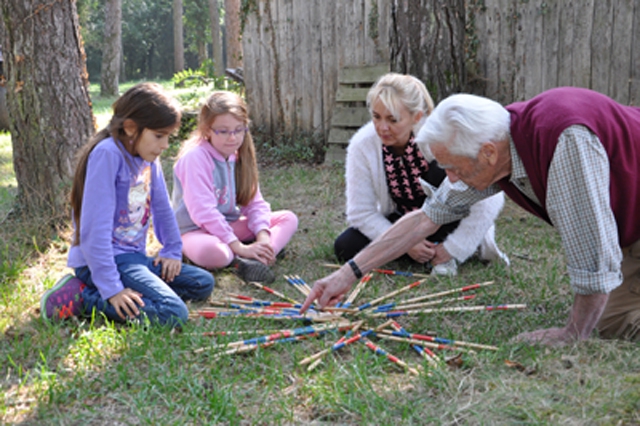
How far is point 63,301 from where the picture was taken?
3.25m

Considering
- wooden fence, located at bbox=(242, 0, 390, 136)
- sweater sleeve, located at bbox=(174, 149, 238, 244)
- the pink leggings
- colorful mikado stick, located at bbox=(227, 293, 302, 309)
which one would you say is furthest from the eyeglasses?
wooden fence, located at bbox=(242, 0, 390, 136)

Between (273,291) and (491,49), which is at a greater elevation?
(491,49)

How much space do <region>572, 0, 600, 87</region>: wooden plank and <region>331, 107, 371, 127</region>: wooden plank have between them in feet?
7.46

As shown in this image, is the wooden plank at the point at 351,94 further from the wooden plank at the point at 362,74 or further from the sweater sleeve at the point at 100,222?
the sweater sleeve at the point at 100,222

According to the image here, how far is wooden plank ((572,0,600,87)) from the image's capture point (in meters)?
5.86

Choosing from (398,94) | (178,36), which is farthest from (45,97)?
(178,36)

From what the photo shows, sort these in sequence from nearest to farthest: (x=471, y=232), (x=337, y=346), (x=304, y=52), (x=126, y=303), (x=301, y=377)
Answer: (x=301, y=377)
(x=337, y=346)
(x=126, y=303)
(x=471, y=232)
(x=304, y=52)

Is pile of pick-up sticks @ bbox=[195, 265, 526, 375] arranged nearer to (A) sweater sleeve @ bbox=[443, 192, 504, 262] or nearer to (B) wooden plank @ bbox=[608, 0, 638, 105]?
(A) sweater sleeve @ bbox=[443, 192, 504, 262]

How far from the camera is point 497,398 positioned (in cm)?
227

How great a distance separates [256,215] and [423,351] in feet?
6.55

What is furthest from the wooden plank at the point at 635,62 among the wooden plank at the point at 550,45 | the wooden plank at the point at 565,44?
the wooden plank at the point at 550,45

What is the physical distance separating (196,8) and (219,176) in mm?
33480

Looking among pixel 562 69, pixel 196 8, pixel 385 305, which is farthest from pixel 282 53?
pixel 196 8

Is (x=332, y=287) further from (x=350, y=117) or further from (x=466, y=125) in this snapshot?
(x=350, y=117)
